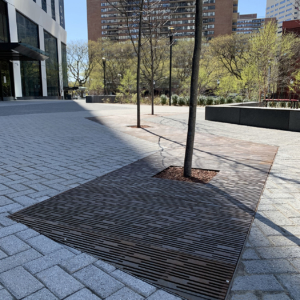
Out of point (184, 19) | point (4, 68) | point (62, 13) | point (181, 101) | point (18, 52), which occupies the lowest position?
point (181, 101)

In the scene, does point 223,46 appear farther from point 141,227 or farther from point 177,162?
point 141,227

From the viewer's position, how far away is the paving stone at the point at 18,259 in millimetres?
2529

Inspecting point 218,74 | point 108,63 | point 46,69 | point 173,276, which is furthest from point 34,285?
point 108,63

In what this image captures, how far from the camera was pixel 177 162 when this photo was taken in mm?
6219

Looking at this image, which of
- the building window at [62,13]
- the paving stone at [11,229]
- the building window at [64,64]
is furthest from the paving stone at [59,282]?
the building window at [62,13]

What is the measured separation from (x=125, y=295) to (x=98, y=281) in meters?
0.28

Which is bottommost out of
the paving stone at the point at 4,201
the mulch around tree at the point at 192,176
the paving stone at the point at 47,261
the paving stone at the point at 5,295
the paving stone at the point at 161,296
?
the paving stone at the point at 161,296

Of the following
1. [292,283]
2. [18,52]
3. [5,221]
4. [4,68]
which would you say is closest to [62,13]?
[4,68]

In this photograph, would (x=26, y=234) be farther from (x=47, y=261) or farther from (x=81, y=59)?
(x=81, y=59)

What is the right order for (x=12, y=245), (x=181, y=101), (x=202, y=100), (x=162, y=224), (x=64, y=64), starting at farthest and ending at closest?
(x=64, y=64)
(x=202, y=100)
(x=181, y=101)
(x=162, y=224)
(x=12, y=245)

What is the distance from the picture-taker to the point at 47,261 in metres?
2.61

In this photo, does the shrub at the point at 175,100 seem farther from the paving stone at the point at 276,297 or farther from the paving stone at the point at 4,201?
the paving stone at the point at 276,297

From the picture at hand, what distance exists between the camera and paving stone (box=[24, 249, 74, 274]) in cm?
250

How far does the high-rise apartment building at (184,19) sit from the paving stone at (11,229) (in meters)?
96.0
